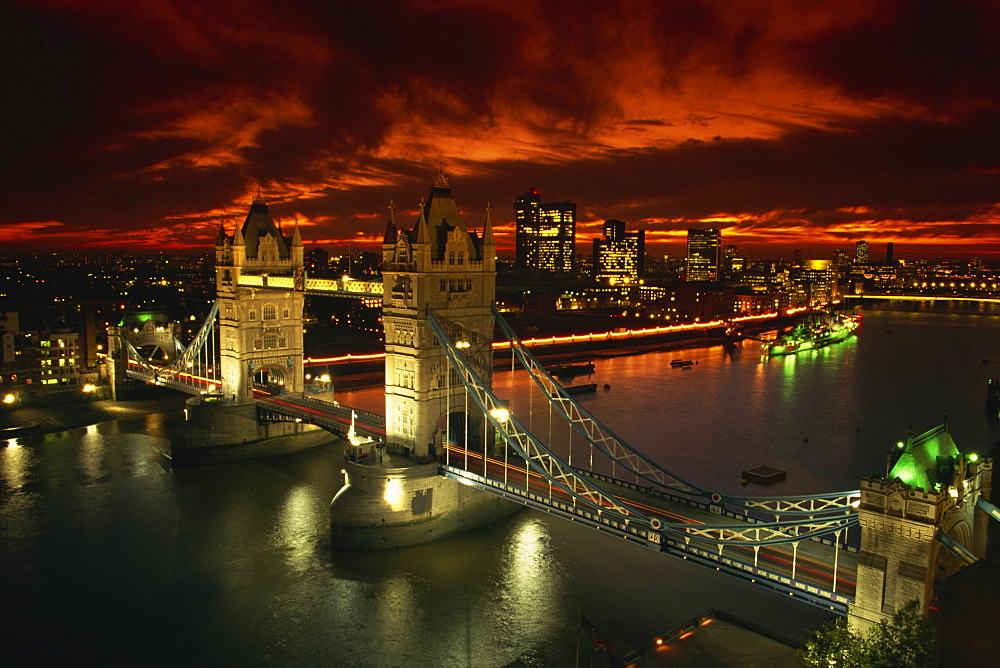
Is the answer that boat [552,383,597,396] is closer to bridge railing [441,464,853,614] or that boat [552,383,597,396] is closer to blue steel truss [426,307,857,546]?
blue steel truss [426,307,857,546]

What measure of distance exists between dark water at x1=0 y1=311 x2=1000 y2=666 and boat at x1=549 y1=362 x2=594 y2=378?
95.4 feet

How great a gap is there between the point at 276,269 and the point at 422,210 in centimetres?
1927

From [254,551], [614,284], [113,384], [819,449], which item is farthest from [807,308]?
[254,551]

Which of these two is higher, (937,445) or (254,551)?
(937,445)

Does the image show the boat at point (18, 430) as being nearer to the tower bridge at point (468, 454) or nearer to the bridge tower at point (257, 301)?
the tower bridge at point (468, 454)

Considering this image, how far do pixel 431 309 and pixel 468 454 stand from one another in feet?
22.1

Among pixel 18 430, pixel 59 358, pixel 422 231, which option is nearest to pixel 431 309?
pixel 422 231

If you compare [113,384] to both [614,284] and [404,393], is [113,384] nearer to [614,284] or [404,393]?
[404,393]

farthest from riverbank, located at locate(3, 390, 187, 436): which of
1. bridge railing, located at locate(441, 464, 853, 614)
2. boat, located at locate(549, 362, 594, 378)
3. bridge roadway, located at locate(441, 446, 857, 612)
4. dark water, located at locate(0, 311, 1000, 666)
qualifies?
boat, located at locate(549, 362, 594, 378)

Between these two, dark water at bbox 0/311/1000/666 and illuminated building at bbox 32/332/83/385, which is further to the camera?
illuminated building at bbox 32/332/83/385

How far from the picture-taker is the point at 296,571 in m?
29.7

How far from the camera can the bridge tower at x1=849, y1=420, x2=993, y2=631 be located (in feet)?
54.5

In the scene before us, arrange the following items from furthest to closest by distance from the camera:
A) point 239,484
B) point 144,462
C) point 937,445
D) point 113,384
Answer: point 113,384 → point 144,462 → point 239,484 → point 937,445

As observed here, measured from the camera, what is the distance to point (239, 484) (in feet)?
134
